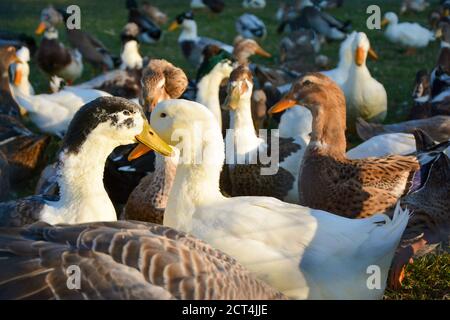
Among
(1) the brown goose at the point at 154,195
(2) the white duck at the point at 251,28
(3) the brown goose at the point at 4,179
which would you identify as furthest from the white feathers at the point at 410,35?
(3) the brown goose at the point at 4,179

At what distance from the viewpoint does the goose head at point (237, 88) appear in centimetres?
554

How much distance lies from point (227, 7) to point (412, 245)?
37.0ft

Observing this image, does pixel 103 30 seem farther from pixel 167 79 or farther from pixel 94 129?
pixel 94 129

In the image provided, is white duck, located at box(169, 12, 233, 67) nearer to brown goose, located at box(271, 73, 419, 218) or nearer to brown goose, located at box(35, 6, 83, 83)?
brown goose, located at box(35, 6, 83, 83)

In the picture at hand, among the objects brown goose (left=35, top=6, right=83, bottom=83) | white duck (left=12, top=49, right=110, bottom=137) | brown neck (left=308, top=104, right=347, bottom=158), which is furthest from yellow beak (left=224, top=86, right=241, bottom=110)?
brown goose (left=35, top=6, right=83, bottom=83)

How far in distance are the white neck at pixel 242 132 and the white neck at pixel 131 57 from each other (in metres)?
3.22

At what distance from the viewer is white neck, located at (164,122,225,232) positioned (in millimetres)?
3756

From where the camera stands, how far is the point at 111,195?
18.5 feet

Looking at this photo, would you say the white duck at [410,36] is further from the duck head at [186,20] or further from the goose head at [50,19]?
the goose head at [50,19]

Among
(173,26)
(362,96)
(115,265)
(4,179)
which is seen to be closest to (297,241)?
(115,265)

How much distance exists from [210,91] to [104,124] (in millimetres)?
2563

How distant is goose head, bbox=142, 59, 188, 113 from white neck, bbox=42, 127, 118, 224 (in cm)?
161

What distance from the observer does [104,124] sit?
12.5 ft
